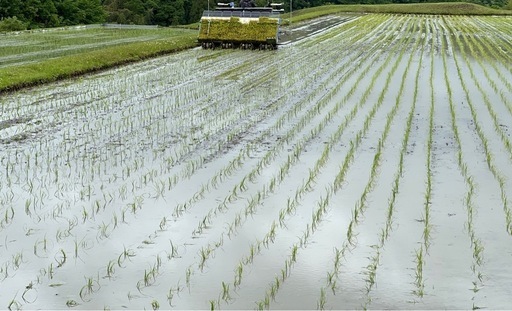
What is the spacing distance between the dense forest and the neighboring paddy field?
2947 cm

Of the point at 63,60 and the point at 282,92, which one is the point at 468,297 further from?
the point at 63,60

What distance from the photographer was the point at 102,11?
60.4 m

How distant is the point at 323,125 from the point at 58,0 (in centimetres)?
5024

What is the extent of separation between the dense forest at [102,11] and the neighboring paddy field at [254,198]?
2947cm

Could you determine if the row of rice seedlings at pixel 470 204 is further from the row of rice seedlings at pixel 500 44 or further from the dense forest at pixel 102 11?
the dense forest at pixel 102 11

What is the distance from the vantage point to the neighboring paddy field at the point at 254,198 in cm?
416

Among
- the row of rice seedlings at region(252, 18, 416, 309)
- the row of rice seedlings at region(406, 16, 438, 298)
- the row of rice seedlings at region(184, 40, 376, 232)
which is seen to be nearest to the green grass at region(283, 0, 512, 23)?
the row of rice seedlings at region(184, 40, 376, 232)

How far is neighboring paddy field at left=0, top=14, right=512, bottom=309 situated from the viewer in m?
4.16

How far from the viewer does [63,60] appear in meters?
15.2

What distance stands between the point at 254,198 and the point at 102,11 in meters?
57.6

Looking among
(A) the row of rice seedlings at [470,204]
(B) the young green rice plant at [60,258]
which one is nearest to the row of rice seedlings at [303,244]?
(A) the row of rice seedlings at [470,204]

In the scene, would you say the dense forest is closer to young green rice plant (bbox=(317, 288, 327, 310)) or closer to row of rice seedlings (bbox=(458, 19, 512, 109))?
row of rice seedlings (bbox=(458, 19, 512, 109))

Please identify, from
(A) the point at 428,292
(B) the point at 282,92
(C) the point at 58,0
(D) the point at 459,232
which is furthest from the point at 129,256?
(C) the point at 58,0

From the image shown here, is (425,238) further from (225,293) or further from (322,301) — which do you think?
(225,293)
